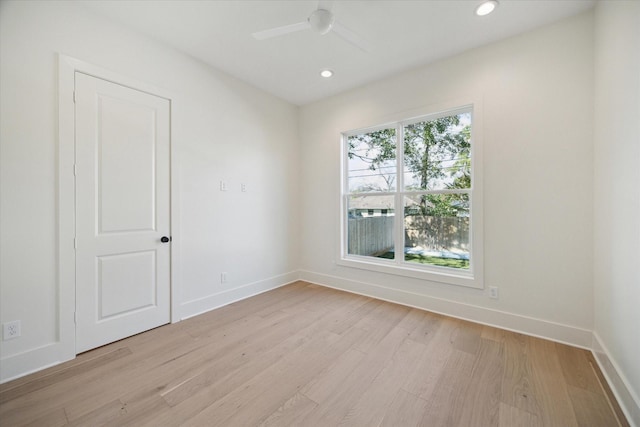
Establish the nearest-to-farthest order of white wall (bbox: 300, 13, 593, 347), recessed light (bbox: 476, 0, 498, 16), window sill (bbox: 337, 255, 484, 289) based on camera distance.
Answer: recessed light (bbox: 476, 0, 498, 16)
white wall (bbox: 300, 13, 593, 347)
window sill (bbox: 337, 255, 484, 289)

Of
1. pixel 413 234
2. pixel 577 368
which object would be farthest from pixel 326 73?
pixel 577 368

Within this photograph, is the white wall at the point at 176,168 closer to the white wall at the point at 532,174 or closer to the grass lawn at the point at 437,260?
the grass lawn at the point at 437,260

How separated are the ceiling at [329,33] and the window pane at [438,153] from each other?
0.71m

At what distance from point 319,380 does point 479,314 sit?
1.82 meters

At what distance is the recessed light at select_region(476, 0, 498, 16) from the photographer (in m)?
2.00

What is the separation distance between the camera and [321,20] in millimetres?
1798

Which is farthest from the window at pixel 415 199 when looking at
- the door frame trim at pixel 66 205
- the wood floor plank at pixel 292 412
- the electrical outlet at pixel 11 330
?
the electrical outlet at pixel 11 330

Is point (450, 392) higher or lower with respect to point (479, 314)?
lower

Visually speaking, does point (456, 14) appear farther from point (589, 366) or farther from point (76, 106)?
point (76, 106)

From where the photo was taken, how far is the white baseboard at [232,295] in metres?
2.76

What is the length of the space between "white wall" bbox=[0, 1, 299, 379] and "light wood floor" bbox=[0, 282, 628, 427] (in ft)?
1.58

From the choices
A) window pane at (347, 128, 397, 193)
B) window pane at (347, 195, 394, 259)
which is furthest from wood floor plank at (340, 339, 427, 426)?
window pane at (347, 128, 397, 193)

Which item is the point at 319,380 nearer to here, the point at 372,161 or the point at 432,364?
the point at 432,364

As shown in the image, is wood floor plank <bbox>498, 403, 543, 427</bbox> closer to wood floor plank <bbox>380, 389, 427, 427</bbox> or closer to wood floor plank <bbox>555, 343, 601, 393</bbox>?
wood floor plank <bbox>380, 389, 427, 427</bbox>
